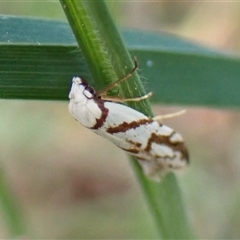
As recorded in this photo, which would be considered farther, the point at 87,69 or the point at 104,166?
the point at 104,166

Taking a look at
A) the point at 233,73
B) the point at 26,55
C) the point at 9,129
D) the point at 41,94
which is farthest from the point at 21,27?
the point at 9,129

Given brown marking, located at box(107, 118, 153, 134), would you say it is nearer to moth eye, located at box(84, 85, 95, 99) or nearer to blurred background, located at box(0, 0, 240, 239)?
moth eye, located at box(84, 85, 95, 99)

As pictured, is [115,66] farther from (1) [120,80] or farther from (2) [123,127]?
(2) [123,127]

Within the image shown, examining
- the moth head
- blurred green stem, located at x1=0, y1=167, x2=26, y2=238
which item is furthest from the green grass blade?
blurred green stem, located at x1=0, y1=167, x2=26, y2=238

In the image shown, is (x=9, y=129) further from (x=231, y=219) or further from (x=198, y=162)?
(x=231, y=219)

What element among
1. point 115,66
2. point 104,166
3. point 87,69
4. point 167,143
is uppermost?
point 115,66

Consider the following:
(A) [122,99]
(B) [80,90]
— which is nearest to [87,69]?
(B) [80,90]

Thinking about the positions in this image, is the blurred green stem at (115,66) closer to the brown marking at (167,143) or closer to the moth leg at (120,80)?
the moth leg at (120,80)
